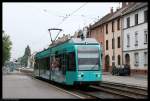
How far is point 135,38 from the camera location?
60.6 meters

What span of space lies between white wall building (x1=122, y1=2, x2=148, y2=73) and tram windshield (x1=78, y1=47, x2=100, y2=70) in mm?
29635

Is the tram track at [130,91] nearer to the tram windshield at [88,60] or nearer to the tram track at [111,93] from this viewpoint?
the tram track at [111,93]

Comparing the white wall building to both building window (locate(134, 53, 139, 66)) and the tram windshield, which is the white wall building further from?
the tram windshield

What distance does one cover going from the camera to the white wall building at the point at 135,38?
5622cm

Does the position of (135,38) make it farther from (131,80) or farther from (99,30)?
(131,80)

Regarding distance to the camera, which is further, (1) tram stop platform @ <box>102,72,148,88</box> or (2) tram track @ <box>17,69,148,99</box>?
(1) tram stop platform @ <box>102,72,148,88</box>

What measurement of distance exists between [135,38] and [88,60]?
120 feet


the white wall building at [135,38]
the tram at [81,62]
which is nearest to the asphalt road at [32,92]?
the tram at [81,62]

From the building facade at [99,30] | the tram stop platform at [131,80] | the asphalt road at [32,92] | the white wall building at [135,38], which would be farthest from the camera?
the building facade at [99,30]

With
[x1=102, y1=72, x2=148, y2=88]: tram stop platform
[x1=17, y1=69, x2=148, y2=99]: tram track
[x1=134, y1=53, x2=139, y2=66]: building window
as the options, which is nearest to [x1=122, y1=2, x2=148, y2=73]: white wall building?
[x1=134, y1=53, x2=139, y2=66]: building window

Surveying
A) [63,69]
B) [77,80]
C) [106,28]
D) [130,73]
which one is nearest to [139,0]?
[77,80]

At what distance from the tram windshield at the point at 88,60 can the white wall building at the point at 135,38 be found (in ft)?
97.2

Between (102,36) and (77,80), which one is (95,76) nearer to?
(77,80)

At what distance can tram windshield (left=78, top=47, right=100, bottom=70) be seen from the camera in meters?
25.0
